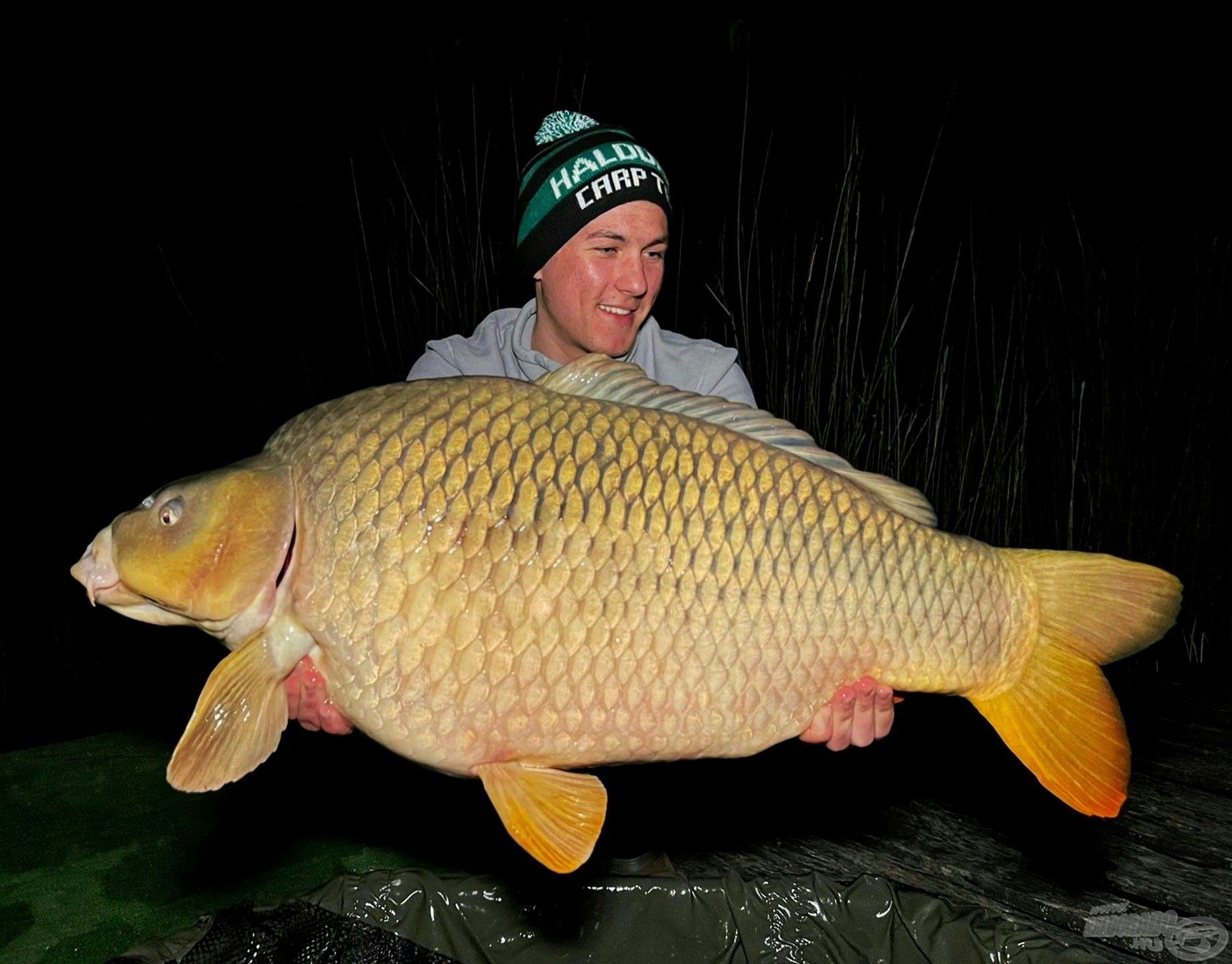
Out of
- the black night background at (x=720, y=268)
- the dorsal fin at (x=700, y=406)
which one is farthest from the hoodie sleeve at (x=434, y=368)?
the dorsal fin at (x=700, y=406)

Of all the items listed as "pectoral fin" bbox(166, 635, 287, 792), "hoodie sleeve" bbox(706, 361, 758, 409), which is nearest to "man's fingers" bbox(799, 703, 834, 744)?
"pectoral fin" bbox(166, 635, 287, 792)

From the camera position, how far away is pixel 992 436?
3.14 metres

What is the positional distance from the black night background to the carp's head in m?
1.00

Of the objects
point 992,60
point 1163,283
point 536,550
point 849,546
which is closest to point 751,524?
point 849,546

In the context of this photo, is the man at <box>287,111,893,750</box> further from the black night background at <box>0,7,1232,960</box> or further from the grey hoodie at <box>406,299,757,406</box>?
the black night background at <box>0,7,1232,960</box>

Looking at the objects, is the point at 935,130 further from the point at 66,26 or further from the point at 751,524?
the point at 751,524

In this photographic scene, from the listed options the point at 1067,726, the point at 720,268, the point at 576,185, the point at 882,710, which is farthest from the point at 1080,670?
the point at 720,268

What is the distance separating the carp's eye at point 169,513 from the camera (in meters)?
1.14

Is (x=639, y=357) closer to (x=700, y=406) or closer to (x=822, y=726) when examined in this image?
(x=700, y=406)

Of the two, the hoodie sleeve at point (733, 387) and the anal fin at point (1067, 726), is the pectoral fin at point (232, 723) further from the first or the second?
the hoodie sleeve at point (733, 387)

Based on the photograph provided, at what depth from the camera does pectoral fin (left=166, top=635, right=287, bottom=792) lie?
1102 mm

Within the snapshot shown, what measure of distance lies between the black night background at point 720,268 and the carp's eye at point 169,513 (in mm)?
1019

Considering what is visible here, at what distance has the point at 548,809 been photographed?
114cm
